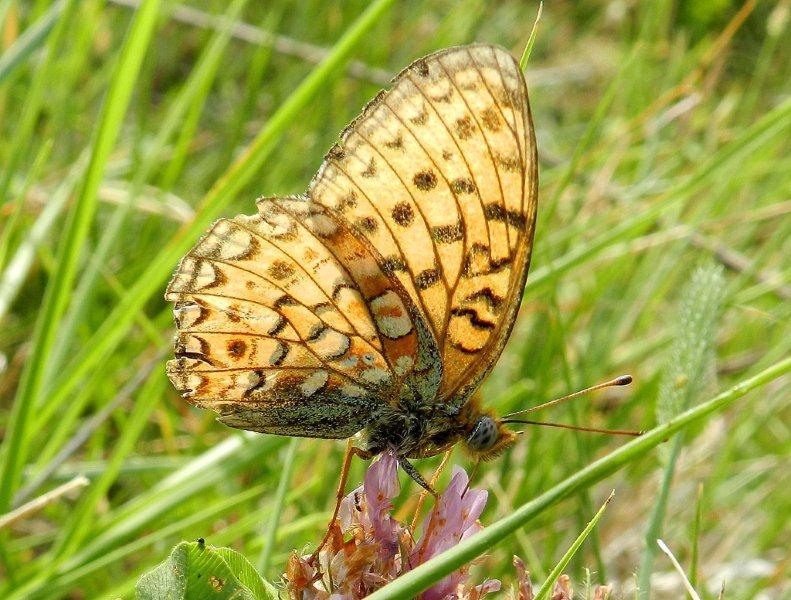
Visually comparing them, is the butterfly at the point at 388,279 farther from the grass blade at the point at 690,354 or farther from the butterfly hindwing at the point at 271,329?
the grass blade at the point at 690,354

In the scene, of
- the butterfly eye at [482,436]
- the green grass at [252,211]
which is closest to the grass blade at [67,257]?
the green grass at [252,211]

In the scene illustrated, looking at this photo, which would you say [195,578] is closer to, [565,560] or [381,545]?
[381,545]

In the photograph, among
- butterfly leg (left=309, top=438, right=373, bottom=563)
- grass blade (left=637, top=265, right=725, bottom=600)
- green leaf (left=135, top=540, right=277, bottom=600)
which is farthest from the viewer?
grass blade (left=637, top=265, right=725, bottom=600)

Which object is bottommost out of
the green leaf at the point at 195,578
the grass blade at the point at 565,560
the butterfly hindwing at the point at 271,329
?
the grass blade at the point at 565,560

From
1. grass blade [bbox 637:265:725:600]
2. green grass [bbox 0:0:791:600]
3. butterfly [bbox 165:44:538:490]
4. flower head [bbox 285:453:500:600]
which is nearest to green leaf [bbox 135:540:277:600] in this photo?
flower head [bbox 285:453:500:600]

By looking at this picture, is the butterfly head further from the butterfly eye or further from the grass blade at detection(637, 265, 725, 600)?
the grass blade at detection(637, 265, 725, 600)

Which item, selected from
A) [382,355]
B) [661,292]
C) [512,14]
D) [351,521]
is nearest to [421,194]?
[382,355]
